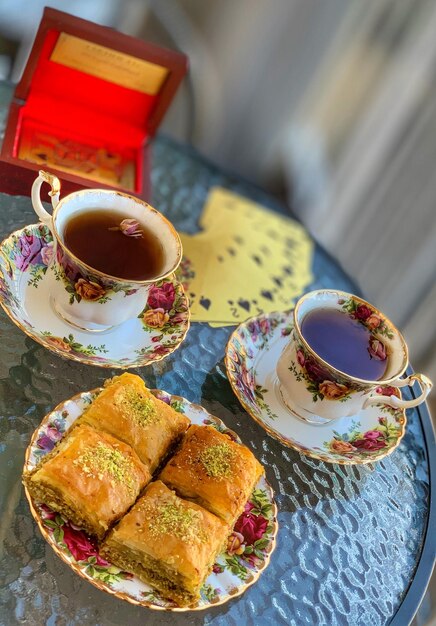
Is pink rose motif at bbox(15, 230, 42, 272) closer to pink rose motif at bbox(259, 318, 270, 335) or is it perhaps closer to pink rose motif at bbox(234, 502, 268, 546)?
pink rose motif at bbox(259, 318, 270, 335)

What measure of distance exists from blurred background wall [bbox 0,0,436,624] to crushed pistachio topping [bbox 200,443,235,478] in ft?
5.20

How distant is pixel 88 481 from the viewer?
0.87 meters

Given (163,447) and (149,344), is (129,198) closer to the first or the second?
(149,344)

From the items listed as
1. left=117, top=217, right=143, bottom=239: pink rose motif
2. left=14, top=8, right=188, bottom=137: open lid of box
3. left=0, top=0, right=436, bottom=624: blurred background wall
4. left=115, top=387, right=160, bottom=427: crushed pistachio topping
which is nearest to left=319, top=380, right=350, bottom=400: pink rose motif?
left=115, top=387, right=160, bottom=427: crushed pistachio topping

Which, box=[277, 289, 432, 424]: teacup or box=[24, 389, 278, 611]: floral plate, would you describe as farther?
box=[277, 289, 432, 424]: teacup

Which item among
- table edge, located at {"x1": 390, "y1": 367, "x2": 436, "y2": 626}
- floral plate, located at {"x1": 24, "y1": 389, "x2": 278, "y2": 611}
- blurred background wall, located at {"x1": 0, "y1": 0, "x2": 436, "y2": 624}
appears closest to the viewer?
floral plate, located at {"x1": 24, "y1": 389, "x2": 278, "y2": 611}

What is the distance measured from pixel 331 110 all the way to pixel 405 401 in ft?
6.47

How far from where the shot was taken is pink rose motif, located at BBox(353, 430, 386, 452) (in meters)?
1.21

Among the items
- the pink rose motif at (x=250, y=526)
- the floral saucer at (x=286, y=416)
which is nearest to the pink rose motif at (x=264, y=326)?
the floral saucer at (x=286, y=416)

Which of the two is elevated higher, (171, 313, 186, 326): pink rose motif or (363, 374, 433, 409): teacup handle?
(363, 374, 433, 409): teacup handle

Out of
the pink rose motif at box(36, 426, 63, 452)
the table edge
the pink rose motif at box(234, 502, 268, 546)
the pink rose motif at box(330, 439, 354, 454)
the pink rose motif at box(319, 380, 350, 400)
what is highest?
the pink rose motif at box(319, 380, 350, 400)

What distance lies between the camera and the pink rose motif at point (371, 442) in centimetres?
121

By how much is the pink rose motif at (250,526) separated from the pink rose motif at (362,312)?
0.46 m

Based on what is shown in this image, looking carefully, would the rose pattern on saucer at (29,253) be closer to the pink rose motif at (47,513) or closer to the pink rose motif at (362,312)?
the pink rose motif at (47,513)
